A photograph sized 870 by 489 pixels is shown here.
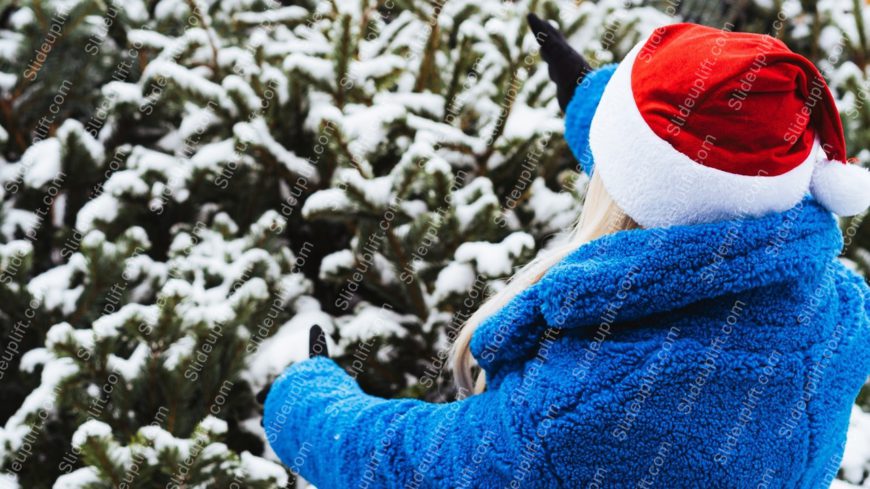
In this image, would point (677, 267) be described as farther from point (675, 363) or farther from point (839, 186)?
point (839, 186)

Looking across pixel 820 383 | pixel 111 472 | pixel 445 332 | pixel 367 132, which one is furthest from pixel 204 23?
pixel 820 383

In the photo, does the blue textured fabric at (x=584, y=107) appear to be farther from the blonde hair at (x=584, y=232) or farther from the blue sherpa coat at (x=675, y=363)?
the blue sherpa coat at (x=675, y=363)

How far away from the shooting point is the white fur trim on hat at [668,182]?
997mm

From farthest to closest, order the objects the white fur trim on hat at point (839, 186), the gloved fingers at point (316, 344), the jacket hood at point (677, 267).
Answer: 1. the gloved fingers at point (316, 344)
2. the white fur trim on hat at point (839, 186)
3. the jacket hood at point (677, 267)

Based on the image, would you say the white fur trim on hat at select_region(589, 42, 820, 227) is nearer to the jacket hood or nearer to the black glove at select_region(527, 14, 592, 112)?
the jacket hood

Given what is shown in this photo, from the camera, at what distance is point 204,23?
2.48 m

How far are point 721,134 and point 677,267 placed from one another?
0.19 metres

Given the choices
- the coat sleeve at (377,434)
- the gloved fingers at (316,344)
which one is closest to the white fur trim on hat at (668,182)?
the coat sleeve at (377,434)

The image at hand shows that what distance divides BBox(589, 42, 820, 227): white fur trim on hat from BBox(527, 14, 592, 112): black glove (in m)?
0.58

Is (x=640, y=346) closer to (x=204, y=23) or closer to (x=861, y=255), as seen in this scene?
(x=861, y=255)

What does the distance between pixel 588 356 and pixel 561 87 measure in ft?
2.77

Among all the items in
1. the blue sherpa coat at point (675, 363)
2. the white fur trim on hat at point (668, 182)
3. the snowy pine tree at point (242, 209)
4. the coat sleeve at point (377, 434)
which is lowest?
the snowy pine tree at point (242, 209)

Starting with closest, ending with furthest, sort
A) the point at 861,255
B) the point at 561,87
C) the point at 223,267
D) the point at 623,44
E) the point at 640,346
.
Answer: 1. the point at 640,346
2. the point at 561,87
3. the point at 223,267
4. the point at 861,255
5. the point at 623,44

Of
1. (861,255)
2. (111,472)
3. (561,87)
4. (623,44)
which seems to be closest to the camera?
(111,472)
